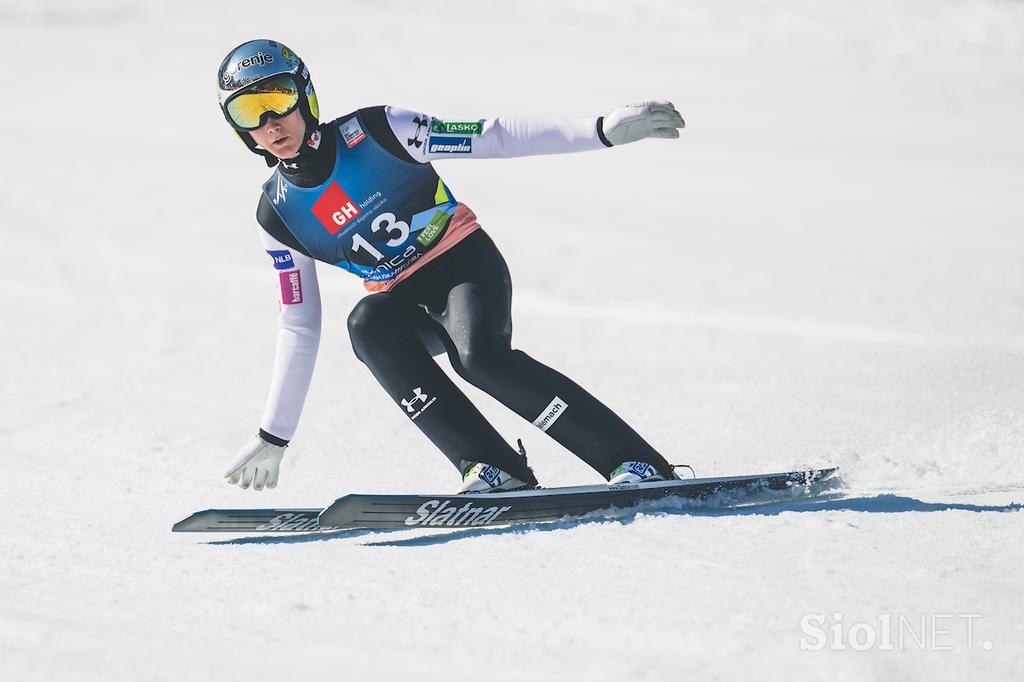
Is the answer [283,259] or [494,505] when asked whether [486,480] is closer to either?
[494,505]

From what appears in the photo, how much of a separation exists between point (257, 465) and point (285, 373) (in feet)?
1.19

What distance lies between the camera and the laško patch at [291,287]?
425 centimetres

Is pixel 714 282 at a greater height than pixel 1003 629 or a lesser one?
greater

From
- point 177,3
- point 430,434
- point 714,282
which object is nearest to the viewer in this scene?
point 430,434

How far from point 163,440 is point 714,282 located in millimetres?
4241

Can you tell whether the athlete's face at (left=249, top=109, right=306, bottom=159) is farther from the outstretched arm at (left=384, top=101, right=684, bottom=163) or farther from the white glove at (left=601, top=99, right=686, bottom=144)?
the white glove at (left=601, top=99, right=686, bottom=144)

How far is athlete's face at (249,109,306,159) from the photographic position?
4023mm

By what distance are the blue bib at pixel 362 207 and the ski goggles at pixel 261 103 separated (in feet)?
0.74

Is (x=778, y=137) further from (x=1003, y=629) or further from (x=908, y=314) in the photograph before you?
(x=1003, y=629)

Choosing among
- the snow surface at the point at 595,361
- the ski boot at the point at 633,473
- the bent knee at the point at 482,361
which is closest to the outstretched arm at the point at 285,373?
the snow surface at the point at 595,361

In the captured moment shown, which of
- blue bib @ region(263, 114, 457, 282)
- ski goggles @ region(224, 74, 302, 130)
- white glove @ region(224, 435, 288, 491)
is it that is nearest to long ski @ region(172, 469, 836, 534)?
white glove @ region(224, 435, 288, 491)

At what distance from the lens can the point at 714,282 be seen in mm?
8297

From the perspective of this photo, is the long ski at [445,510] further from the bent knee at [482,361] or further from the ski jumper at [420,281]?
the bent knee at [482,361]

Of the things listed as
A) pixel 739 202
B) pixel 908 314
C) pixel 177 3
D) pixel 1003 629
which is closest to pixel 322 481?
pixel 1003 629
